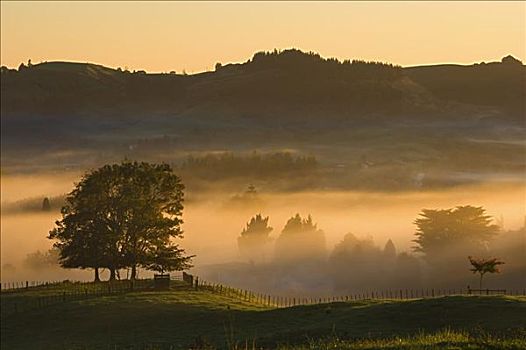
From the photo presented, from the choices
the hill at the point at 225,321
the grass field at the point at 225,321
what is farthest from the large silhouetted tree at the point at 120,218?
the hill at the point at 225,321

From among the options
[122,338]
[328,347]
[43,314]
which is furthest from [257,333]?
[328,347]

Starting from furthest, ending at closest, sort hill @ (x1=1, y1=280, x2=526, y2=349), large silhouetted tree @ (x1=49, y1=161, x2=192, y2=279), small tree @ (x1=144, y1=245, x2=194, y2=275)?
1. large silhouetted tree @ (x1=49, y1=161, x2=192, y2=279)
2. small tree @ (x1=144, y1=245, x2=194, y2=275)
3. hill @ (x1=1, y1=280, x2=526, y2=349)

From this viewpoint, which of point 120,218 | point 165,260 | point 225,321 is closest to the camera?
point 225,321

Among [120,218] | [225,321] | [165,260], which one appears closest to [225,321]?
[225,321]

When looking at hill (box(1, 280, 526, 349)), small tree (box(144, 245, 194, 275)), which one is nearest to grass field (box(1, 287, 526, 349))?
hill (box(1, 280, 526, 349))

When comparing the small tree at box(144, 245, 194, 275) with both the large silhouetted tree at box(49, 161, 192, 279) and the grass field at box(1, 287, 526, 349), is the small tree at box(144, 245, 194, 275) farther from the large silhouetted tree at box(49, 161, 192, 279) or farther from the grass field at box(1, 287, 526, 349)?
the grass field at box(1, 287, 526, 349)

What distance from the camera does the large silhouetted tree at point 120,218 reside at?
139m

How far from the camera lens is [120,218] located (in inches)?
5551

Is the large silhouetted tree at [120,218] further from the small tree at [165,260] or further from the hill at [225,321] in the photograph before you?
the hill at [225,321]

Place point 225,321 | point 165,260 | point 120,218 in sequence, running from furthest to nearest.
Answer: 1. point 120,218
2. point 165,260
3. point 225,321

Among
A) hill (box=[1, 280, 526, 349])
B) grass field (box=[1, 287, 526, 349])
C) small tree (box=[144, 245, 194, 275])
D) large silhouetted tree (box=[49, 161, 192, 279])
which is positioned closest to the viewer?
grass field (box=[1, 287, 526, 349])

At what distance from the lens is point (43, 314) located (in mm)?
107562

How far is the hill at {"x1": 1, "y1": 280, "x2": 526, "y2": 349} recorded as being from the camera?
75.1m

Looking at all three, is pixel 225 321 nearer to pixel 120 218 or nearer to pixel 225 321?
pixel 225 321
